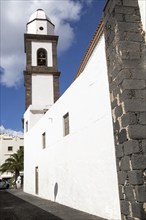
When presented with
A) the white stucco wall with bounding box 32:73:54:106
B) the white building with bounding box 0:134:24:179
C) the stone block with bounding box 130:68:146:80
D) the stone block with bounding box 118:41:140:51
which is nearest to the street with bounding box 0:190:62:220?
the stone block with bounding box 130:68:146:80

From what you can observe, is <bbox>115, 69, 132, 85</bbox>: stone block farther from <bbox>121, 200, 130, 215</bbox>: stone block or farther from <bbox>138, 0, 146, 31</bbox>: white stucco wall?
<bbox>121, 200, 130, 215</bbox>: stone block

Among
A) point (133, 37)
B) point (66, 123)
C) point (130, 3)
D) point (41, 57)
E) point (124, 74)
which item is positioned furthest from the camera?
point (41, 57)

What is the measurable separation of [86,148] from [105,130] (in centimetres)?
155

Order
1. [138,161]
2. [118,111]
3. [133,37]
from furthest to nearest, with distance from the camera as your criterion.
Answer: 1. [133,37]
2. [118,111]
3. [138,161]

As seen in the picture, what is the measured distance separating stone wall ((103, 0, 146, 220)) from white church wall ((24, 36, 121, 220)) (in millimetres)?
1316

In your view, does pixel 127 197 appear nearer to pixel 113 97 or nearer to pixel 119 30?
pixel 113 97

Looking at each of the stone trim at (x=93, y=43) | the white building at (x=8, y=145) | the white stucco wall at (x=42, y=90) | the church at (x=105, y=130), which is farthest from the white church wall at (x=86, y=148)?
the white building at (x=8, y=145)

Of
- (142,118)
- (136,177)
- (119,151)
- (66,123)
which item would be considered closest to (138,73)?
(142,118)

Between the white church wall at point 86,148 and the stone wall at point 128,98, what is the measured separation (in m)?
1.32

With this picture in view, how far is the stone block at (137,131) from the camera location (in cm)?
507

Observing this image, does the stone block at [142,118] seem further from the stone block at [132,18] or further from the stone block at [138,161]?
the stone block at [132,18]

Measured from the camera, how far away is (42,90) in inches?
805

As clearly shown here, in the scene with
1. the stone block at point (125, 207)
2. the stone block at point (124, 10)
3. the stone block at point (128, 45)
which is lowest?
the stone block at point (125, 207)

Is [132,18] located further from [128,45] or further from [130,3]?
[128,45]
